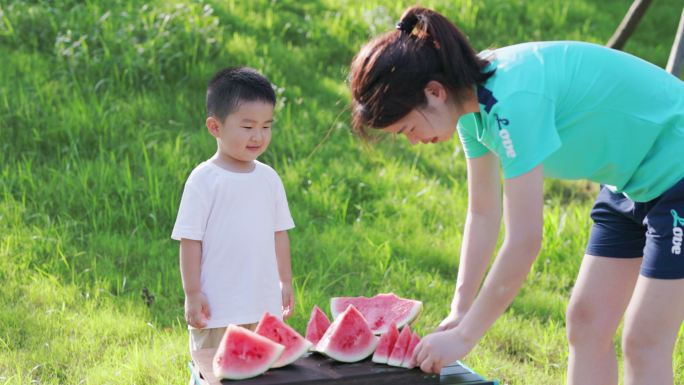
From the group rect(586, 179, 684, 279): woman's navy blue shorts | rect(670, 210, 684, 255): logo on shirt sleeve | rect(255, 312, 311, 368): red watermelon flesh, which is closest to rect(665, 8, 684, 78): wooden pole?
rect(586, 179, 684, 279): woman's navy blue shorts

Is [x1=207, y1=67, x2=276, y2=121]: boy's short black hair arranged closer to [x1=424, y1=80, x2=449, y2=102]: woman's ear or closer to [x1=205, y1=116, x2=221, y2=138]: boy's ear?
[x1=205, y1=116, x2=221, y2=138]: boy's ear

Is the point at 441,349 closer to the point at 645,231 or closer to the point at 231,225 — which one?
the point at 645,231

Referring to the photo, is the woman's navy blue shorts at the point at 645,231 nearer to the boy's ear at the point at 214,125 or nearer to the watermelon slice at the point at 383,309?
the watermelon slice at the point at 383,309

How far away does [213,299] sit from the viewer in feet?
11.9

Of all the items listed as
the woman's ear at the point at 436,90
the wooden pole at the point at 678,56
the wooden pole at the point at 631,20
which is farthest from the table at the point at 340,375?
the wooden pole at the point at 631,20

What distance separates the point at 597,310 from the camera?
134 inches

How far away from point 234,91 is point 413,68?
1021 millimetres

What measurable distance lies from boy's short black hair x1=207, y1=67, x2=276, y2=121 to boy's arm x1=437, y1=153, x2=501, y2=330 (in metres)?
0.87

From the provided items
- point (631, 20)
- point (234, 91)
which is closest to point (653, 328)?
point (234, 91)

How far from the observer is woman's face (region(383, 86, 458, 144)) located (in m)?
2.94

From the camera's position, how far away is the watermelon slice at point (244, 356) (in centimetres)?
301

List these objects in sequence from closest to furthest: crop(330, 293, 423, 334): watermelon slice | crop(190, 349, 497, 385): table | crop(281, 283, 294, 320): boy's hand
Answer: crop(190, 349, 497, 385): table
crop(330, 293, 423, 334): watermelon slice
crop(281, 283, 294, 320): boy's hand

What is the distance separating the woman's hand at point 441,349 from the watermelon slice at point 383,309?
0.68 metres

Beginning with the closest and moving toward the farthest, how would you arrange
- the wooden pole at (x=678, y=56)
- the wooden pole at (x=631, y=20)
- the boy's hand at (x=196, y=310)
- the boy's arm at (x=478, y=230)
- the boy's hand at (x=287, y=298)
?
the boy's arm at (x=478, y=230) → the boy's hand at (x=196, y=310) → the boy's hand at (x=287, y=298) → the wooden pole at (x=678, y=56) → the wooden pole at (x=631, y=20)
